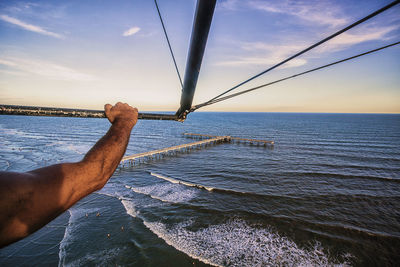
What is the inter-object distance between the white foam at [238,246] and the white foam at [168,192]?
3888 millimetres

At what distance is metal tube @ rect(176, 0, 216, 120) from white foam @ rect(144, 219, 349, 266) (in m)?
9.64

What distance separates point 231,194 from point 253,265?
332 inches

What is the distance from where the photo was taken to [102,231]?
Result: 1179cm

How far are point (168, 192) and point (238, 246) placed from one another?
30.8 ft

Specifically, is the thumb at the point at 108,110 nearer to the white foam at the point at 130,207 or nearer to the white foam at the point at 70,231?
the white foam at the point at 70,231

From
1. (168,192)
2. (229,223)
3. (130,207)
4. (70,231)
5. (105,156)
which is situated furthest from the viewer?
(168,192)

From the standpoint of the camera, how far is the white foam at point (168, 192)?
653 inches

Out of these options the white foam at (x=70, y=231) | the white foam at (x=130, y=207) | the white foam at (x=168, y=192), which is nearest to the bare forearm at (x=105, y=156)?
the white foam at (x=70, y=231)

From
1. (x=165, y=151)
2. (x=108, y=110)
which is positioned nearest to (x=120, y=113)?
(x=108, y=110)

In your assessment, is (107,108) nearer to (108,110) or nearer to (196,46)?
(108,110)

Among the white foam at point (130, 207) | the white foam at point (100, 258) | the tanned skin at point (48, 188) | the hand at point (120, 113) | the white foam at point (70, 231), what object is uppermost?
the hand at point (120, 113)

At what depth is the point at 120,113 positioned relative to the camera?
202 centimetres

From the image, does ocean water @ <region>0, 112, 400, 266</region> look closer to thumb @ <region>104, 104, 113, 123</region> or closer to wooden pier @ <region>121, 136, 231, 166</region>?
wooden pier @ <region>121, 136, 231, 166</region>

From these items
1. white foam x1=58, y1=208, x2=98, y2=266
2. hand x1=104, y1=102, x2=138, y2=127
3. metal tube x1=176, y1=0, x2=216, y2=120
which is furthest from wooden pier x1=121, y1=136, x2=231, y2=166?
hand x1=104, y1=102, x2=138, y2=127
